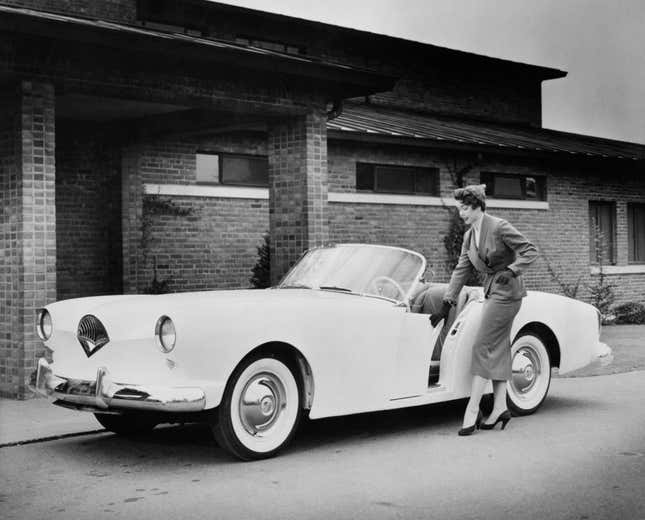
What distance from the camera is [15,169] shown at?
9523 mm

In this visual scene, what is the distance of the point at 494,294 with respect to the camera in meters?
7.48

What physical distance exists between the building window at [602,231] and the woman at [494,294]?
15.0 metres

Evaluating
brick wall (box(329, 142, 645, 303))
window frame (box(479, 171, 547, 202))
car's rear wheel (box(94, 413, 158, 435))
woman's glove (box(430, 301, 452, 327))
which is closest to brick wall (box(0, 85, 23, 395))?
car's rear wheel (box(94, 413, 158, 435))

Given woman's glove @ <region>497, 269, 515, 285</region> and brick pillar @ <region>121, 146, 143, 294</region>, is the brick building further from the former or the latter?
woman's glove @ <region>497, 269, 515, 285</region>

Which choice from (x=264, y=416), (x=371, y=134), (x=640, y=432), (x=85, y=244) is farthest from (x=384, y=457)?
(x=371, y=134)

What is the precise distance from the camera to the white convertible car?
616cm

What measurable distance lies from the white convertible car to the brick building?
120 inches

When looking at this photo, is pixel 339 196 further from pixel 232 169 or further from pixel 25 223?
pixel 25 223

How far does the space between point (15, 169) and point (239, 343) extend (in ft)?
14.4

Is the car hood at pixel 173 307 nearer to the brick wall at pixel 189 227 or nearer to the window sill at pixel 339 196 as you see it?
the brick wall at pixel 189 227

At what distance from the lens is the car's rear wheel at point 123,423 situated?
289 inches

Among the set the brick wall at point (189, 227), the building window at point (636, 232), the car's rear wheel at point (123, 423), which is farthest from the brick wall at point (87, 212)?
the building window at point (636, 232)

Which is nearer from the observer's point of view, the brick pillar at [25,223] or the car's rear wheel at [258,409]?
the car's rear wheel at [258,409]

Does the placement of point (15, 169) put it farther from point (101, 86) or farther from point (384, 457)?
point (384, 457)
